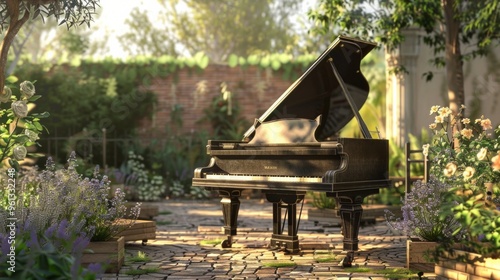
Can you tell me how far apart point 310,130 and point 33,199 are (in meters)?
2.86

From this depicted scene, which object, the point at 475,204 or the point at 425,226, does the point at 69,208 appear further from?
the point at 475,204

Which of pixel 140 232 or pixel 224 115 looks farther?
pixel 224 115

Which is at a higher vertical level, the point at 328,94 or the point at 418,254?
the point at 328,94

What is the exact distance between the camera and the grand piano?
22.8 ft

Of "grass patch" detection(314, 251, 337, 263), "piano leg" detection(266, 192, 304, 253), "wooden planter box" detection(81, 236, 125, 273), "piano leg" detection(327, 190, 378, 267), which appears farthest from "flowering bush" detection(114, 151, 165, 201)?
"piano leg" detection(327, 190, 378, 267)

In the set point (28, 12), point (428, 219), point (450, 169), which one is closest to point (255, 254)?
point (428, 219)

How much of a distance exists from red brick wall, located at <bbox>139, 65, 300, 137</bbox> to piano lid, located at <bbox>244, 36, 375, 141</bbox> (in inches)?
366

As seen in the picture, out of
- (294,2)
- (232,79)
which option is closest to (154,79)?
(232,79)

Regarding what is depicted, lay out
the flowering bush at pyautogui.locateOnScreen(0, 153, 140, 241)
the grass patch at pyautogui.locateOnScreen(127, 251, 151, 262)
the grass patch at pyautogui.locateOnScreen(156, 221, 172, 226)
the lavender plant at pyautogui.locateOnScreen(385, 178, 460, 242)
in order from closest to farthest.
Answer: the flowering bush at pyautogui.locateOnScreen(0, 153, 140, 241), the lavender plant at pyautogui.locateOnScreen(385, 178, 460, 242), the grass patch at pyautogui.locateOnScreen(127, 251, 151, 262), the grass patch at pyautogui.locateOnScreen(156, 221, 172, 226)

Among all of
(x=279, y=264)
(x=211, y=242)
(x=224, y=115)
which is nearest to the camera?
(x=279, y=264)

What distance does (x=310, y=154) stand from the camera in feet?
23.2

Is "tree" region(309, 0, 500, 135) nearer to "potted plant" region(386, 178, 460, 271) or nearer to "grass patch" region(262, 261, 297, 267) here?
"potted plant" region(386, 178, 460, 271)

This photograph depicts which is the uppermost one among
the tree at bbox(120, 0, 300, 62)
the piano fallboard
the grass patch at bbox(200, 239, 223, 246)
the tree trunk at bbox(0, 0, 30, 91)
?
the tree at bbox(120, 0, 300, 62)

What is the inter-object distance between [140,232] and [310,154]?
228 cm
